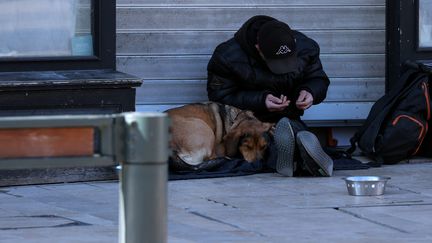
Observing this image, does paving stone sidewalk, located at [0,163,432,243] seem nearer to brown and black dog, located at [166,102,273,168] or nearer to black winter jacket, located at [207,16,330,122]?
brown and black dog, located at [166,102,273,168]

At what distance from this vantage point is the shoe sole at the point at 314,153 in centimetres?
813

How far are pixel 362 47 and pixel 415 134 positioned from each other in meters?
1.16

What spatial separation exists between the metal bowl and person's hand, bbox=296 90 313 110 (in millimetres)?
1338

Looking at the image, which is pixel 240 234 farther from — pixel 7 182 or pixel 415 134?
pixel 415 134

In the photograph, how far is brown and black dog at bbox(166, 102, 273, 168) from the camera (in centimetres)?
870

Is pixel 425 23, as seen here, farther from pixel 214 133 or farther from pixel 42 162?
pixel 42 162

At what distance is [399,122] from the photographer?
29.0ft

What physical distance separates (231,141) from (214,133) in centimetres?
17

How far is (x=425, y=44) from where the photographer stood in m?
9.62

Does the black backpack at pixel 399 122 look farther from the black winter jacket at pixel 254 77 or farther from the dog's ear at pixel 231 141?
the dog's ear at pixel 231 141

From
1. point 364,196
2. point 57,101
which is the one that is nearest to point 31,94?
point 57,101

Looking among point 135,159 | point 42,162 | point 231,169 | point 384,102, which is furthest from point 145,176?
point 384,102

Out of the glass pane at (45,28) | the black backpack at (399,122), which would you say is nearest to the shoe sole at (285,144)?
the black backpack at (399,122)

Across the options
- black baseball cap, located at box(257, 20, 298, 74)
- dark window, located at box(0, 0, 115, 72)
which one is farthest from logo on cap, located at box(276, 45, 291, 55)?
dark window, located at box(0, 0, 115, 72)
